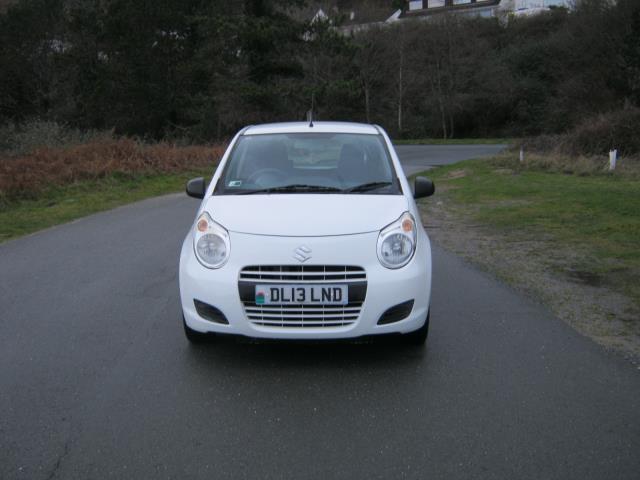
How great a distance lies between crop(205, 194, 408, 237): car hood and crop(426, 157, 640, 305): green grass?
3.04m

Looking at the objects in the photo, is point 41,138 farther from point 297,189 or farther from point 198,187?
point 297,189

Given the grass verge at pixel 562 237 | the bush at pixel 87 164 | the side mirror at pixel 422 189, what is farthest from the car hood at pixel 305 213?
the bush at pixel 87 164

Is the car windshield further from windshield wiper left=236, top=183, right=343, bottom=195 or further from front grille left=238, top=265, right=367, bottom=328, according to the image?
front grille left=238, top=265, right=367, bottom=328

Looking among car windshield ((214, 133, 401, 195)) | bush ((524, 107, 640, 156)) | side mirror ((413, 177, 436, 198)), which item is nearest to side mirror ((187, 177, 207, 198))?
car windshield ((214, 133, 401, 195))

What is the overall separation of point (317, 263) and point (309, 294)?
21cm

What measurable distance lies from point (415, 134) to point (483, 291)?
46.6 meters

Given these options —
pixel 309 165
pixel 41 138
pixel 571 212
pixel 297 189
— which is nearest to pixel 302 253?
pixel 297 189

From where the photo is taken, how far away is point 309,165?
5812 millimetres

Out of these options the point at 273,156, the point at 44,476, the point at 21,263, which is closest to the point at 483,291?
the point at 273,156

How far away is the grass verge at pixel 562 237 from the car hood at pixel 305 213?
200 centimetres

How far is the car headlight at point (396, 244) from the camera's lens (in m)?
4.49

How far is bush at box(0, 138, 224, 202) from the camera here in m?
15.5

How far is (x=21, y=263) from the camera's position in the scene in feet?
26.9

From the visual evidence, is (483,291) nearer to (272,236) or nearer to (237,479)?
(272,236)
